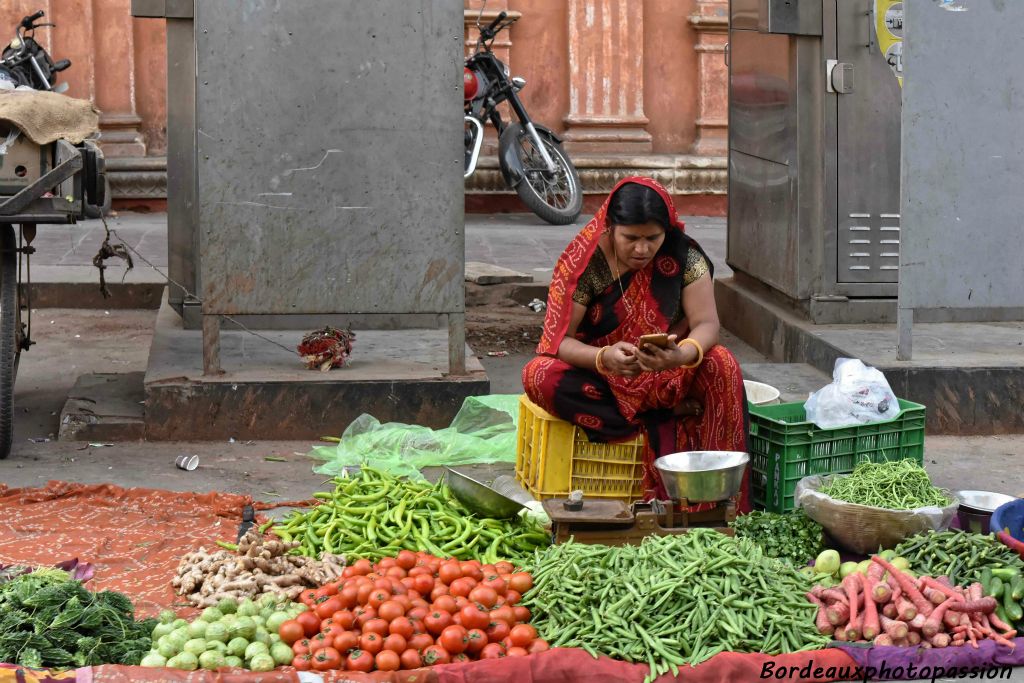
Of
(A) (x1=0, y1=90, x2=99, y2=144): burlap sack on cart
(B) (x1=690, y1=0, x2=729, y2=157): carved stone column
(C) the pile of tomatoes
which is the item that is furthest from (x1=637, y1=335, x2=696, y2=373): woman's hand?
(B) (x1=690, y1=0, x2=729, y2=157): carved stone column

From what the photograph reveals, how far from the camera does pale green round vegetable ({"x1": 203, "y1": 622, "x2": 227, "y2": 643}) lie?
3768 millimetres

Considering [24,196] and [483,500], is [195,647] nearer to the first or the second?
[483,500]

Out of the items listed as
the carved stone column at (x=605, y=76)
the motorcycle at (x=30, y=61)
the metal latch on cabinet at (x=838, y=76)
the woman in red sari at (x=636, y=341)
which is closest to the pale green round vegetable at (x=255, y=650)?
the woman in red sari at (x=636, y=341)

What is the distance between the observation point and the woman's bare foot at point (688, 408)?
4.93 m

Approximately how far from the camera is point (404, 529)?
4.61 m

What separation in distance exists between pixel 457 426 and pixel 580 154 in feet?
22.5

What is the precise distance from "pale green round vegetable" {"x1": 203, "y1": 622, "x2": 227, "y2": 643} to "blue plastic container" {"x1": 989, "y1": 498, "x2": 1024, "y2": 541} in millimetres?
2362

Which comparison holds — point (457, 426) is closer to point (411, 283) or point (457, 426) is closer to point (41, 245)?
point (411, 283)

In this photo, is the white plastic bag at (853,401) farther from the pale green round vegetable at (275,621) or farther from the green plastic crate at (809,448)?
the pale green round vegetable at (275,621)

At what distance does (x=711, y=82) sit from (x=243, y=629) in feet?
32.9

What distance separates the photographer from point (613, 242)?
16.5 feet

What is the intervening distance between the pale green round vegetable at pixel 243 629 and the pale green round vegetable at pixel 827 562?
5.45 feet

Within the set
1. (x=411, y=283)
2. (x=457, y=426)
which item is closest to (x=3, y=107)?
(x=411, y=283)

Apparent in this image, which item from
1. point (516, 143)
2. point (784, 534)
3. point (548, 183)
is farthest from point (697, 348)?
point (548, 183)
